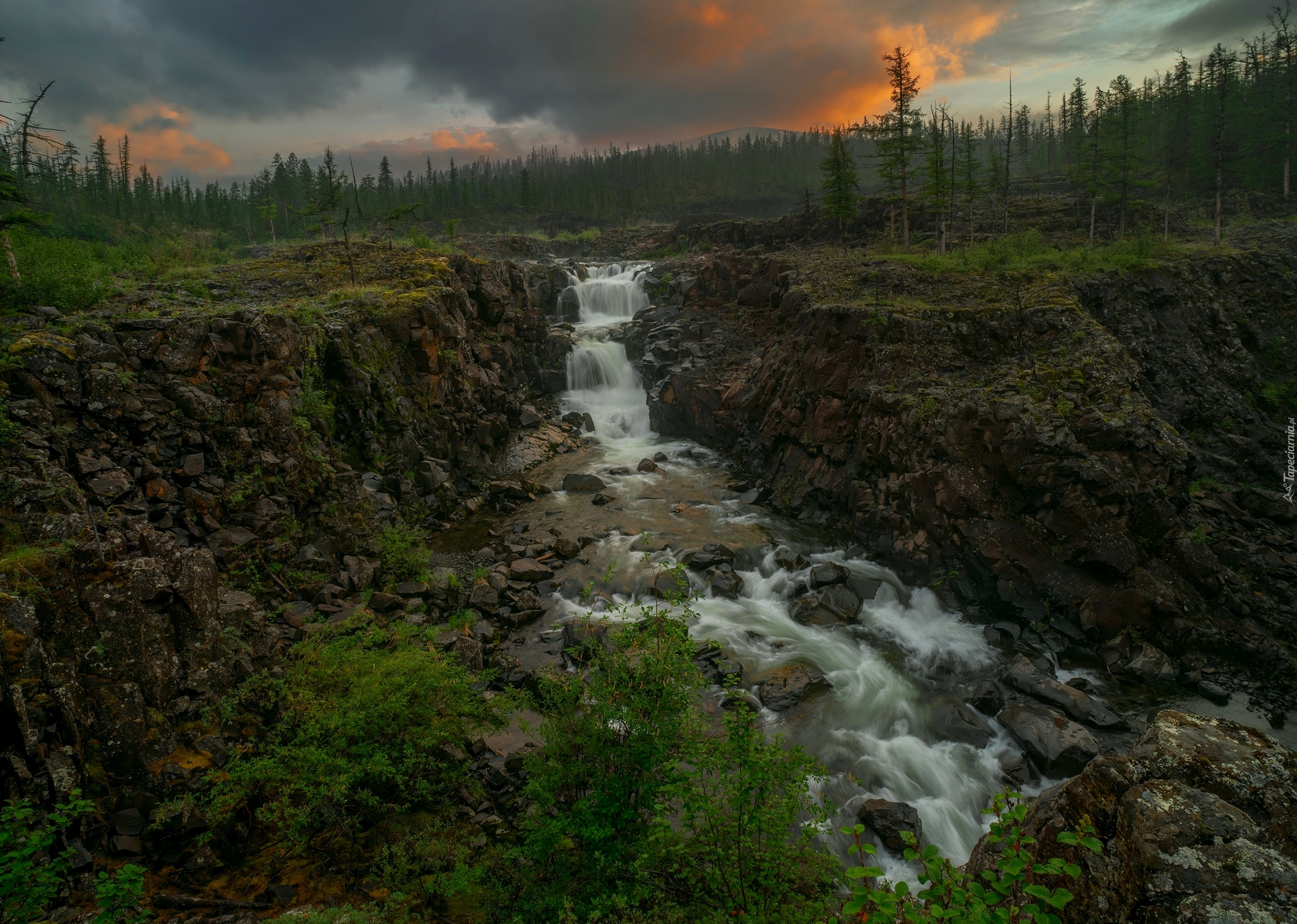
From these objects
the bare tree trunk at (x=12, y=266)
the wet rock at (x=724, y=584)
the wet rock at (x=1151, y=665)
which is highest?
the bare tree trunk at (x=12, y=266)

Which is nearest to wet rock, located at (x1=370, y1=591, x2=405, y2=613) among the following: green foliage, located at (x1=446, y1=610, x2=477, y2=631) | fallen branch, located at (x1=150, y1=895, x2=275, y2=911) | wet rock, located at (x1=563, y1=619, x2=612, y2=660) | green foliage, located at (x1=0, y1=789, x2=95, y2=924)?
green foliage, located at (x1=446, y1=610, x2=477, y2=631)

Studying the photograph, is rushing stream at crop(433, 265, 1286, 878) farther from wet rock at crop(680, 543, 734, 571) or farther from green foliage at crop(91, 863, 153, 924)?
green foliage at crop(91, 863, 153, 924)

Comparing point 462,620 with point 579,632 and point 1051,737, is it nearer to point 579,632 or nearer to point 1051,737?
point 579,632

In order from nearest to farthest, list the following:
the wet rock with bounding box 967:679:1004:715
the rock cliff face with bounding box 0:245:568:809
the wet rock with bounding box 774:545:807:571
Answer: the rock cliff face with bounding box 0:245:568:809 < the wet rock with bounding box 967:679:1004:715 < the wet rock with bounding box 774:545:807:571

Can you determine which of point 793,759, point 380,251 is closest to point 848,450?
point 793,759

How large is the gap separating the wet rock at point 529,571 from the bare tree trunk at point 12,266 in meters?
13.8

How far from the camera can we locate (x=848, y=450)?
812 inches

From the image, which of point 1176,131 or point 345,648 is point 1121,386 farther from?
point 1176,131

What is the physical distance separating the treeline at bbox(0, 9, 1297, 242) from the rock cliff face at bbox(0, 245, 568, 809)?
9944 mm

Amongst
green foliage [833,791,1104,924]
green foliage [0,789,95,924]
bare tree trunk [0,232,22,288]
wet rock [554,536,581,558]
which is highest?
bare tree trunk [0,232,22,288]

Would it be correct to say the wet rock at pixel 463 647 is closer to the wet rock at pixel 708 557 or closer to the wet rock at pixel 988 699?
the wet rock at pixel 708 557

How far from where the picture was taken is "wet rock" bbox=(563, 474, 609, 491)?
24.8 meters

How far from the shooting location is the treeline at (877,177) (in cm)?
3756

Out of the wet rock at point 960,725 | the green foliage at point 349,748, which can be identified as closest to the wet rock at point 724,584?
the wet rock at point 960,725
